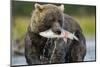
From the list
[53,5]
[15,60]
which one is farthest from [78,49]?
[15,60]

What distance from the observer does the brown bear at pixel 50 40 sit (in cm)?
274

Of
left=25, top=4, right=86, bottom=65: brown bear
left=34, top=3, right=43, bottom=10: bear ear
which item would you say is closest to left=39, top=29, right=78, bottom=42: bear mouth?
left=25, top=4, right=86, bottom=65: brown bear

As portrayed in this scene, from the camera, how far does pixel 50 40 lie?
282 centimetres

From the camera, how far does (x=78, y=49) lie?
300cm

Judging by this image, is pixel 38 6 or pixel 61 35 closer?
pixel 38 6

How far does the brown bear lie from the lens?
2742 millimetres

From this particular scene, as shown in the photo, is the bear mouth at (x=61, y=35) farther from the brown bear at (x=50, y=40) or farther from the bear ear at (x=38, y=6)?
the bear ear at (x=38, y=6)

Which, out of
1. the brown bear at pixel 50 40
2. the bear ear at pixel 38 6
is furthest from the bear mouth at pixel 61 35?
the bear ear at pixel 38 6

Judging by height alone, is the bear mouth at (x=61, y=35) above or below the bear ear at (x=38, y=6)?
below

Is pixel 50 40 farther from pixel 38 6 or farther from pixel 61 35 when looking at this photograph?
pixel 38 6

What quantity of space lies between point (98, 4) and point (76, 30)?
579 millimetres

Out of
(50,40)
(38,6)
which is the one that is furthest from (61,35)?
(38,6)

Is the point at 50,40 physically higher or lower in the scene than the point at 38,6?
lower
